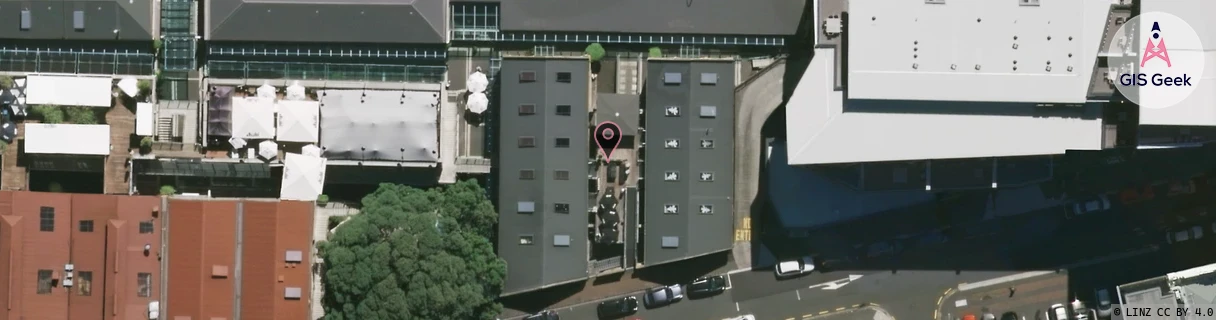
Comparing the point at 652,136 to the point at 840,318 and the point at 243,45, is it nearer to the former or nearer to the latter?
the point at 840,318

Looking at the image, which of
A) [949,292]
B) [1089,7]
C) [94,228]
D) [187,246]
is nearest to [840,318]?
[949,292]

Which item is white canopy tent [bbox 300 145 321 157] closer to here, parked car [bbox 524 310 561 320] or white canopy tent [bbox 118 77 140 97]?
white canopy tent [bbox 118 77 140 97]

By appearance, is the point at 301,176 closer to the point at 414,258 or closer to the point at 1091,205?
the point at 414,258

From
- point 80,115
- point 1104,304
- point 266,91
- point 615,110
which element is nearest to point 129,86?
point 80,115

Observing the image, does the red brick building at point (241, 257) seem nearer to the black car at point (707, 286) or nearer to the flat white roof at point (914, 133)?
the black car at point (707, 286)

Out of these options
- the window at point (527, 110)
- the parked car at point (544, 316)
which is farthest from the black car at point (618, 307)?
the window at point (527, 110)
